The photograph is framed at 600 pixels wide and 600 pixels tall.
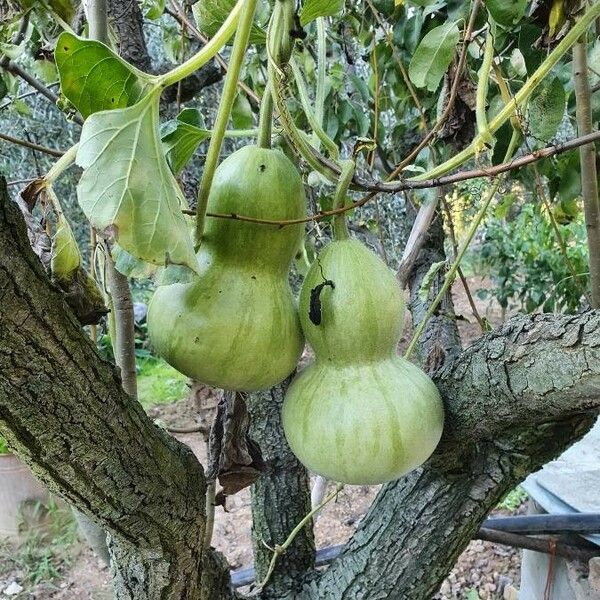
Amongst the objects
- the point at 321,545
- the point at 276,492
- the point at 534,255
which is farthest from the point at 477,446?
the point at 534,255

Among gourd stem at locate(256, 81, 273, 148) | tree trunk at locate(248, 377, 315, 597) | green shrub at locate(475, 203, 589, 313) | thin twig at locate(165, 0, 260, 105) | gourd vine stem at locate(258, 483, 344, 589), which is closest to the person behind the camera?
gourd stem at locate(256, 81, 273, 148)

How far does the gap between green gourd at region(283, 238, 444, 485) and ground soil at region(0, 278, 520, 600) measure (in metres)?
1.69

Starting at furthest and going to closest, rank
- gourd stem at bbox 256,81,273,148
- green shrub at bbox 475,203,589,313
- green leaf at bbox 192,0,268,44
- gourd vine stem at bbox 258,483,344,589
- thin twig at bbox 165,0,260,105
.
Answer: green shrub at bbox 475,203,589,313
gourd vine stem at bbox 258,483,344,589
thin twig at bbox 165,0,260,105
green leaf at bbox 192,0,268,44
gourd stem at bbox 256,81,273,148

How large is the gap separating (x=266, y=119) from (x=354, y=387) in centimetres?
28

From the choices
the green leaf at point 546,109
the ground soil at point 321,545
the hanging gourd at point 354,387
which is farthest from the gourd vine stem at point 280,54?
the ground soil at point 321,545

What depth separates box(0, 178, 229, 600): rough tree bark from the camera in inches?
20.1

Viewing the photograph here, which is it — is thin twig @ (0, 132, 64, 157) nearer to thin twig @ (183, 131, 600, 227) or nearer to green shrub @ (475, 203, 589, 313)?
thin twig @ (183, 131, 600, 227)

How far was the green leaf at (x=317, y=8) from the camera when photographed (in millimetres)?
606

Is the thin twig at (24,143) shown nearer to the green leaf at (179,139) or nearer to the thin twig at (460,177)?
the green leaf at (179,139)

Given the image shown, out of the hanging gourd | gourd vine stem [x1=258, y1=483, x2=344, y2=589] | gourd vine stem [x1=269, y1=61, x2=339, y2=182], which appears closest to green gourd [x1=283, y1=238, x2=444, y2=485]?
the hanging gourd

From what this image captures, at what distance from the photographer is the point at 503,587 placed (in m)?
2.16

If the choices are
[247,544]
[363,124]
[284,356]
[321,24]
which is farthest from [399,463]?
[247,544]

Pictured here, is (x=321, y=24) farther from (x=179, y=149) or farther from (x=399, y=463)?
(x=399, y=463)

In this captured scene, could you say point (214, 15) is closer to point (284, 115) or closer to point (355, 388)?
point (284, 115)
